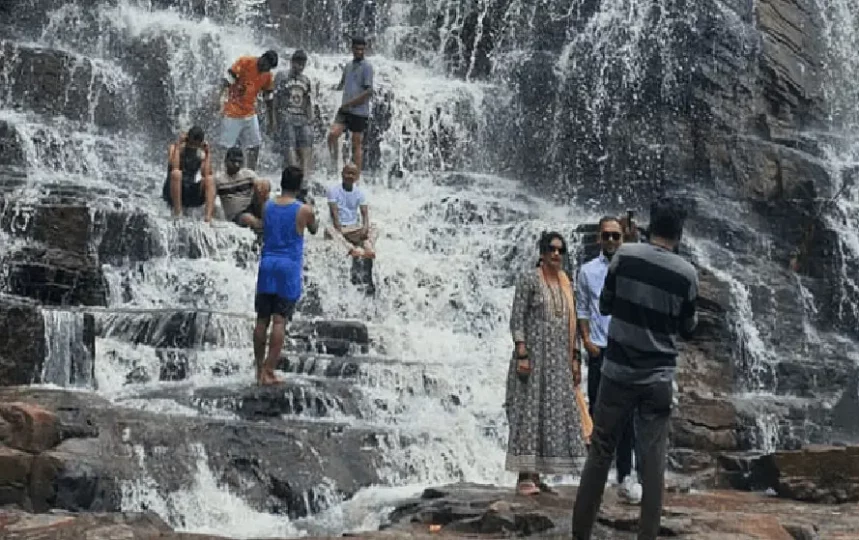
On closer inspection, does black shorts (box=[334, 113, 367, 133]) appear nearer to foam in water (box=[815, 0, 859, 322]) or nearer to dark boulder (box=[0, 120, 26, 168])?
dark boulder (box=[0, 120, 26, 168])

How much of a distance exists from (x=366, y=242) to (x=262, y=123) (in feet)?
16.7

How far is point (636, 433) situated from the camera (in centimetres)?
605

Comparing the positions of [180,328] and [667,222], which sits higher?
[667,222]

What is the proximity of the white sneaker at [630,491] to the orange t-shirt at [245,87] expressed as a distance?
8.44m

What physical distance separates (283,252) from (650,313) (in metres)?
4.11

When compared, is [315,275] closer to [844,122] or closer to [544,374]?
[544,374]

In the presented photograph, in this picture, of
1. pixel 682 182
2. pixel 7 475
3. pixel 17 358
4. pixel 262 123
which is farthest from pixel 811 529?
pixel 262 123

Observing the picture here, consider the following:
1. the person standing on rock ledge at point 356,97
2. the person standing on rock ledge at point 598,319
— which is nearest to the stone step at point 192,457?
the person standing on rock ledge at point 598,319

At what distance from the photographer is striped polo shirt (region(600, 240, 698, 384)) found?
19.3ft

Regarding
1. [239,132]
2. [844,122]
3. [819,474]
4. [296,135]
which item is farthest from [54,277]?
[844,122]

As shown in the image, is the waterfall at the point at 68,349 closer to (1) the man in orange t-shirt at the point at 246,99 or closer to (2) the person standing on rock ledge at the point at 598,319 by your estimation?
(2) the person standing on rock ledge at the point at 598,319

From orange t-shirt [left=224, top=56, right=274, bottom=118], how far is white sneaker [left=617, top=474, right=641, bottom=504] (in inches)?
332

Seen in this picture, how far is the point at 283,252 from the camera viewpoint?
30.8 feet

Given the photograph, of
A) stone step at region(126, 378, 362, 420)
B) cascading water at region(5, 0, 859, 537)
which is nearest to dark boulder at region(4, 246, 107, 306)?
cascading water at region(5, 0, 859, 537)
